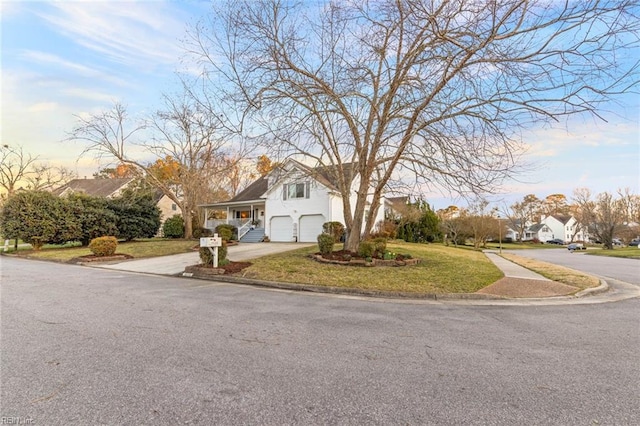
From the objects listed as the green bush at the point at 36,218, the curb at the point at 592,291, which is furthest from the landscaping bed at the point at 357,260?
the green bush at the point at 36,218

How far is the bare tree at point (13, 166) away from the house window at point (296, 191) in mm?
30409

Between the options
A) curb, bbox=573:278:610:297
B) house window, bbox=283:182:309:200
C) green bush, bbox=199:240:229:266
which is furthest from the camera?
house window, bbox=283:182:309:200

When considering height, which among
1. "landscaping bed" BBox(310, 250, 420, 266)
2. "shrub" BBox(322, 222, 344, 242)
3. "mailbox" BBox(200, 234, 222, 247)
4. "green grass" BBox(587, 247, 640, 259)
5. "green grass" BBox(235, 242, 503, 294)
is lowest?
"green grass" BBox(587, 247, 640, 259)

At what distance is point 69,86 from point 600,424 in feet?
47.2

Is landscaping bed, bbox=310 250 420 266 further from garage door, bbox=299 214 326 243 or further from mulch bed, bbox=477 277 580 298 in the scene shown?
garage door, bbox=299 214 326 243

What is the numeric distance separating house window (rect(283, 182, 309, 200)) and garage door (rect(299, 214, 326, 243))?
173 cm

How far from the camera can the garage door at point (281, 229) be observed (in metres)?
25.2

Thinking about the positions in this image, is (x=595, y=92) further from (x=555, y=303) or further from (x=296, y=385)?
(x=296, y=385)

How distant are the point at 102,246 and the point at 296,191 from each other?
13.2 m

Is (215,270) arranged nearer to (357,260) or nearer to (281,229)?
(357,260)

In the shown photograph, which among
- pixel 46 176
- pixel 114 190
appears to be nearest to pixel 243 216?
pixel 114 190

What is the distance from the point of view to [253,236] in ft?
86.4

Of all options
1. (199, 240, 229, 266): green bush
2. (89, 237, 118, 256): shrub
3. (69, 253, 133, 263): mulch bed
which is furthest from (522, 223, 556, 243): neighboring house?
(89, 237, 118, 256): shrub

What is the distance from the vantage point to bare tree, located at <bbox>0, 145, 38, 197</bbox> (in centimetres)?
3406
